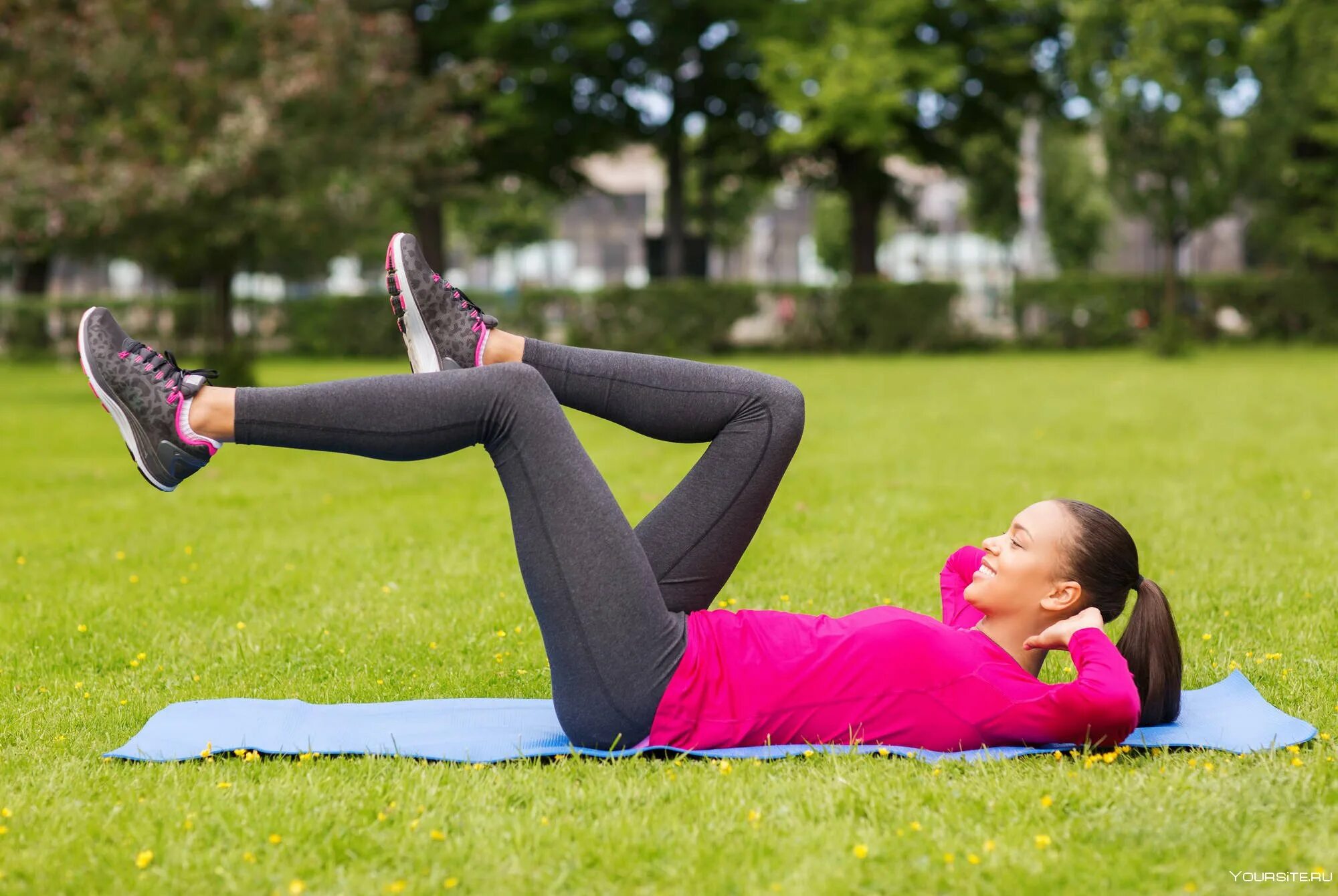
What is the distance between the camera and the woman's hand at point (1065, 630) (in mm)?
3424

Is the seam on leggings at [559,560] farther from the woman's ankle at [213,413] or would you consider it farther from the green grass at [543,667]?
the woman's ankle at [213,413]

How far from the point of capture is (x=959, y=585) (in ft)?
13.2

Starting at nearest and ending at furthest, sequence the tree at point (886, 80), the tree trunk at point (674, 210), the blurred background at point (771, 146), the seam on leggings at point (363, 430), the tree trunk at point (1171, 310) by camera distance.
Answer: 1. the seam on leggings at point (363, 430)
2. the blurred background at point (771, 146)
3. the tree trunk at point (1171, 310)
4. the tree at point (886, 80)
5. the tree trunk at point (674, 210)

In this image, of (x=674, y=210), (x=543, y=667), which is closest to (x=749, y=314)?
(x=674, y=210)

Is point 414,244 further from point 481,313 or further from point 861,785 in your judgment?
point 861,785

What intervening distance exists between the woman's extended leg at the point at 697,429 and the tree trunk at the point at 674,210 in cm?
2590

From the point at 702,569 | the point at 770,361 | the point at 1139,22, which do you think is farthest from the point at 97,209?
the point at 1139,22

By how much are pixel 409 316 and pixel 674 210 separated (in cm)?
2613

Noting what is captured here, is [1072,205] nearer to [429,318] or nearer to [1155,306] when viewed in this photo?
[1155,306]

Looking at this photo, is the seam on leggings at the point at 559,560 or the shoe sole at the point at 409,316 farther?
the shoe sole at the point at 409,316

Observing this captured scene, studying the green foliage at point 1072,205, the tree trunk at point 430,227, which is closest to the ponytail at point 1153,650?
the tree trunk at point 430,227

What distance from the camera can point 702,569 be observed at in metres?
3.69

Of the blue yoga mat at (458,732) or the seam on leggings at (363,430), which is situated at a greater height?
the seam on leggings at (363,430)

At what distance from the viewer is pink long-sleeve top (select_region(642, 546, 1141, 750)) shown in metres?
3.41
